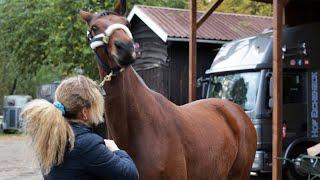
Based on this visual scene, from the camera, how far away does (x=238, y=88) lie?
1083 cm

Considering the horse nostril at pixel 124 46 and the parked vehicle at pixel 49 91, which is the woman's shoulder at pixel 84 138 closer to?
the parked vehicle at pixel 49 91

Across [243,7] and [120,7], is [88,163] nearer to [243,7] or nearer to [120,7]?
[120,7]

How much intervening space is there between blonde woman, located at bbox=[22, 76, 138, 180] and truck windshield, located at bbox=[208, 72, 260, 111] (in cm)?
788

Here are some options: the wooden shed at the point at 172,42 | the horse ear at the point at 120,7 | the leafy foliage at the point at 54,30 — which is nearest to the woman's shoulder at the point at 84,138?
the horse ear at the point at 120,7

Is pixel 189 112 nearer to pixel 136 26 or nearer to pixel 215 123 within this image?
pixel 215 123

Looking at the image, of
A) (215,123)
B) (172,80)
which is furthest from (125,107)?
(172,80)

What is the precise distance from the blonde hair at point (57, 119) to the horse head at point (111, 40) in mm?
889

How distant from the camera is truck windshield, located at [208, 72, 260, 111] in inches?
413

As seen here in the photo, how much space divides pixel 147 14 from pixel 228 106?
463 inches

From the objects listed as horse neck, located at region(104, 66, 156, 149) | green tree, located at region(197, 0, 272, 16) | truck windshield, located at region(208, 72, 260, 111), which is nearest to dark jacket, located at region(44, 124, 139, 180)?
horse neck, located at region(104, 66, 156, 149)

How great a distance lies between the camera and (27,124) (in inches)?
108

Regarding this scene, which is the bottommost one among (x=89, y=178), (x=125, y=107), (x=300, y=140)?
(x=300, y=140)

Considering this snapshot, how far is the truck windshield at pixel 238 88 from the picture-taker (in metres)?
10.5

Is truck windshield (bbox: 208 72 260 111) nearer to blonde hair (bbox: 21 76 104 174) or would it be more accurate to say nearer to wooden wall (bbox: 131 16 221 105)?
wooden wall (bbox: 131 16 221 105)
